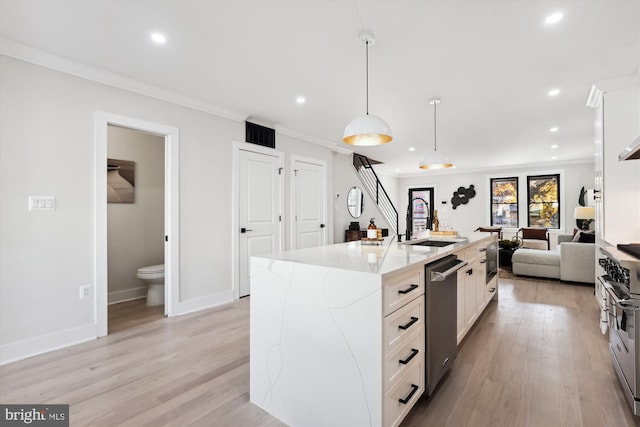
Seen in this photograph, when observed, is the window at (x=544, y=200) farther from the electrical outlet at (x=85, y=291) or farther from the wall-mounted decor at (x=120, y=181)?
the electrical outlet at (x=85, y=291)

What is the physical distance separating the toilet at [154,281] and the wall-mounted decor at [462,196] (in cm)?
838

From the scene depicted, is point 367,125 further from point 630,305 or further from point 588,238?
point 588,238

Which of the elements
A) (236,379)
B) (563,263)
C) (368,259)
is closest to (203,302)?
(236,379)

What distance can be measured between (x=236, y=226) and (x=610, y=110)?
4519 mm

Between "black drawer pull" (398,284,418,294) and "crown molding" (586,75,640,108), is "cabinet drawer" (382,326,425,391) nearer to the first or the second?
"black drawer pull" (398,284,418,294)

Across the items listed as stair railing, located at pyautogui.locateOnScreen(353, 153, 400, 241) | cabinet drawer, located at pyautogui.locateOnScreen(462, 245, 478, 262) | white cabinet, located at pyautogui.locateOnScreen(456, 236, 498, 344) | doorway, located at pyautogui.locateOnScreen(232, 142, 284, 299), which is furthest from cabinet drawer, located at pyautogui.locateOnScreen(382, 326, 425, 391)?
stair railing, located at pyautogui.locateOnScreen(353, 153, 400, 241)

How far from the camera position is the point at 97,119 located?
2.91 meters

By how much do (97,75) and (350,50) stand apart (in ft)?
7.74

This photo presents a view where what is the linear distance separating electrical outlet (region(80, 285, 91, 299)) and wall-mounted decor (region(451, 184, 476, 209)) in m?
9.19

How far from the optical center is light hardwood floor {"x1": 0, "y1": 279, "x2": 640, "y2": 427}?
1.72m

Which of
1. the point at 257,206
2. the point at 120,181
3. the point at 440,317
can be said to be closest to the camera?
the point at 440,317

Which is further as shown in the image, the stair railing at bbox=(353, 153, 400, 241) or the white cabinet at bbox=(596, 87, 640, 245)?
the stair railing at bbox=(353, 153, 400, 241)

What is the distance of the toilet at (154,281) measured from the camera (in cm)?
378

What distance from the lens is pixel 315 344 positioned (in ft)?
5.12
